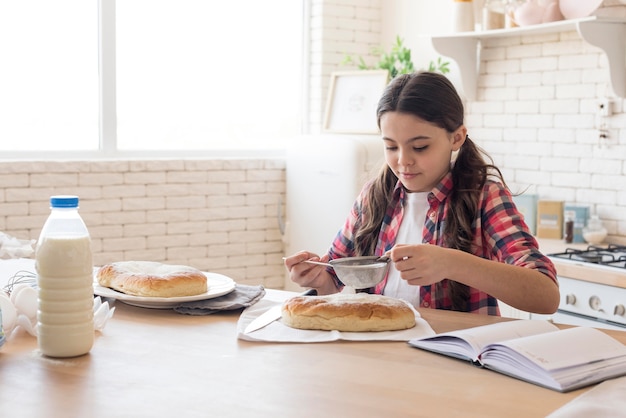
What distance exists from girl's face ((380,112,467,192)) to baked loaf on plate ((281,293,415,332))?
1.64ft

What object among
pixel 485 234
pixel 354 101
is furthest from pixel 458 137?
pixel 354 101

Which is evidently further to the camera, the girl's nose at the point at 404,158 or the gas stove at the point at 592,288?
the gas stove at the point at 592,288

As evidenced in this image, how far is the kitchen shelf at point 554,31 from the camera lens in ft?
11.9

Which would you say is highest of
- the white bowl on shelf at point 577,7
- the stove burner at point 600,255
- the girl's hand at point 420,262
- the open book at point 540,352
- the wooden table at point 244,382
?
the white bowl on shelf at point 577,7

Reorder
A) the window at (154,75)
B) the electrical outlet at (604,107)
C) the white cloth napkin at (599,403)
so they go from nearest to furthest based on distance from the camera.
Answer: the white cloth napkin at (599,403) → the electrical outlet at (604,107) → the window at (154,75)

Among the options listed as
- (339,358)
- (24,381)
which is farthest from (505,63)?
(24,381)

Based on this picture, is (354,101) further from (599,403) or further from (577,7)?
(599,403)

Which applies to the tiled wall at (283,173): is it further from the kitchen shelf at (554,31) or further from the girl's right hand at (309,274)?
the girl's right hand at (309,274)

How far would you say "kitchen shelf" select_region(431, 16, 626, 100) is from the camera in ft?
11.9

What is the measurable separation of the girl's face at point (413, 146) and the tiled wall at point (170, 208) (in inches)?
92.8

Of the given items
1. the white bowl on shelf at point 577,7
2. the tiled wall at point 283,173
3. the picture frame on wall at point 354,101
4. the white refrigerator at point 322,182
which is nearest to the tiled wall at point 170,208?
the tiled wall at point 283,173

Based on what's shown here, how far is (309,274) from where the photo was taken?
7.19 ft

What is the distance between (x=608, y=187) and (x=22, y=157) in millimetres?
2798

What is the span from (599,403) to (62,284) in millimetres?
979
